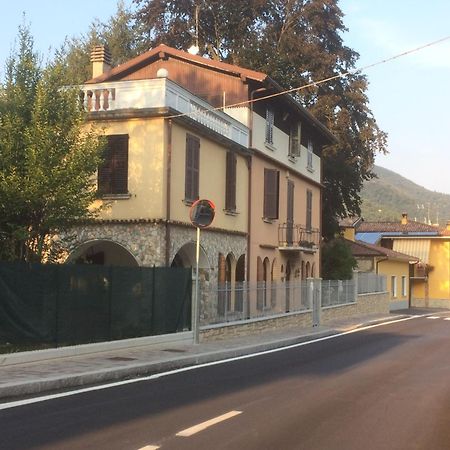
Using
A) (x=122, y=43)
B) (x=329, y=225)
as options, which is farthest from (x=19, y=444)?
(x=122, y=43)

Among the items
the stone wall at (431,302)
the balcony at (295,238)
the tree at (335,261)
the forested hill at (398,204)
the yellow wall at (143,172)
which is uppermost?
the forested hill at (398,204)

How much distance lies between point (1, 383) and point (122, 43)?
1411 inches

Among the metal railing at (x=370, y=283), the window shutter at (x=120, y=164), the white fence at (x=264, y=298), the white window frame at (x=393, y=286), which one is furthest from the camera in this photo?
the white window frame at (x=393, y=286)

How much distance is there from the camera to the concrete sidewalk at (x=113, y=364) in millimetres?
9789

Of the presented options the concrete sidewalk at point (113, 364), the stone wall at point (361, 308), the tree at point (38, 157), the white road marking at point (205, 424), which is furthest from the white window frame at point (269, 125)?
the white road marking at point (205, 424)

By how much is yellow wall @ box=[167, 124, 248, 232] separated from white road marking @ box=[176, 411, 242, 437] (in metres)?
11.1

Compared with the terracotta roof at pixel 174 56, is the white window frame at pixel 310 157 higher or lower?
lower

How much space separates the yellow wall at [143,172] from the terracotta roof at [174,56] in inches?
288

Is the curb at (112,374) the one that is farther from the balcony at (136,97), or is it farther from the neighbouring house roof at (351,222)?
the neighbouring house roof at (351,222)

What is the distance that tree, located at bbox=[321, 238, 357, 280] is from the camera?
38.5 metres

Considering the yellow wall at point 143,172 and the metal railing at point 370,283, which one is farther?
the metal railing at point 370,283

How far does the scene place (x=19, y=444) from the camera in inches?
260

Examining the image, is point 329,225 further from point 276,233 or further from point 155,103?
point 155,103

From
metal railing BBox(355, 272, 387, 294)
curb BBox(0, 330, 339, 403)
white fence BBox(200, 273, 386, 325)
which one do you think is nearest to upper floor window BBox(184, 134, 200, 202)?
white fence BBox(200, 273, 386, 325)
